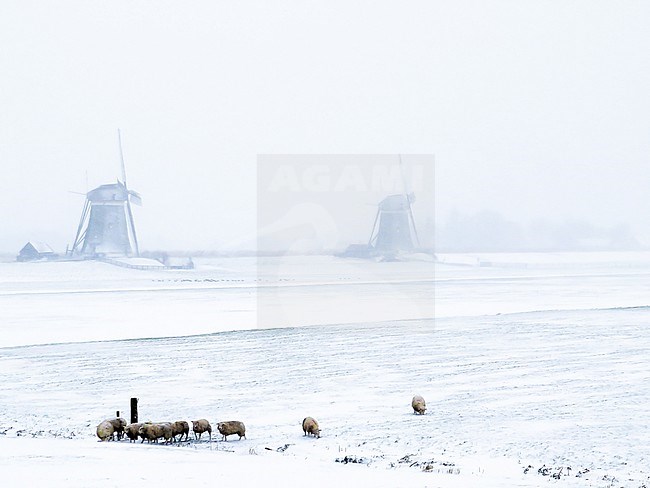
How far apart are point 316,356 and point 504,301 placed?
2236 centimetres

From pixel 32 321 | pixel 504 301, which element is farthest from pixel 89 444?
pixel 504 301

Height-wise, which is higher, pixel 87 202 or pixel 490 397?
pixel 87 202

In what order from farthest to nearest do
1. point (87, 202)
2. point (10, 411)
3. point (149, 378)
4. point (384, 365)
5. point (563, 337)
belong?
point (87, 202), point (563, 337), point (384, 365), point (149, 378), point (10, 411)

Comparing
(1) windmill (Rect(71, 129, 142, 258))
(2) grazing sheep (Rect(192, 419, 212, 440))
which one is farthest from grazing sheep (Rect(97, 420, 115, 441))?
(1) windmill (Rect(71, 129, 142, 258))

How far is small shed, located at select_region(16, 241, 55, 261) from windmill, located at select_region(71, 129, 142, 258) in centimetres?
345

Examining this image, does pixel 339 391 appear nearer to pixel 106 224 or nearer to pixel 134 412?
pixel 134 412

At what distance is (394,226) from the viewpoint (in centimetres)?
13012

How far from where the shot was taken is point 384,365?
22.3 meters

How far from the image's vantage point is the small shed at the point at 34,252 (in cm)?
11175

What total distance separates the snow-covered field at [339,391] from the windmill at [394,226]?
284ft

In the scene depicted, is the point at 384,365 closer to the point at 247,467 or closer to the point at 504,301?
the point at 247,467

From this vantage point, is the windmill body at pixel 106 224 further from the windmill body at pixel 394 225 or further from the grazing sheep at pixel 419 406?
the grazing sheep at pixel 419 406

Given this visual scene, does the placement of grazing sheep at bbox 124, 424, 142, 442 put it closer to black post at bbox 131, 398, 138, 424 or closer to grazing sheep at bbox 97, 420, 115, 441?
grazing sheep at bbox 97, 420, 115, 441

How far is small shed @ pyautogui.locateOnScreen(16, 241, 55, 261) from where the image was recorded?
367 ft
